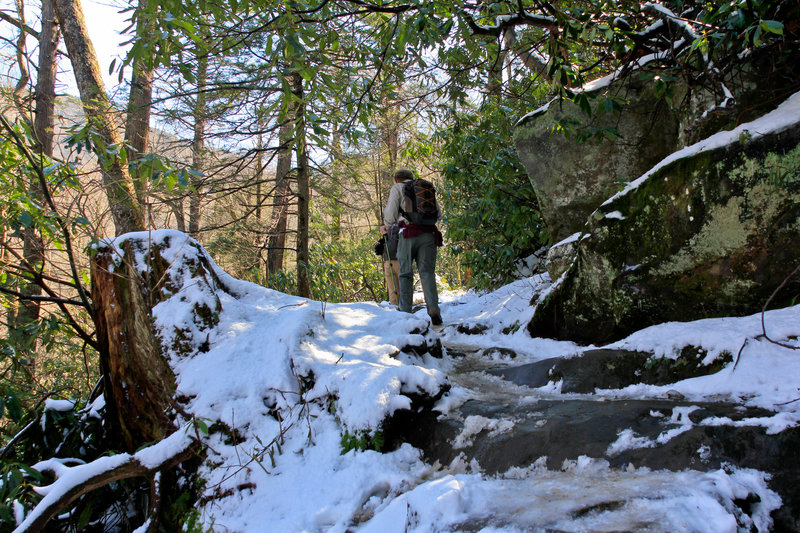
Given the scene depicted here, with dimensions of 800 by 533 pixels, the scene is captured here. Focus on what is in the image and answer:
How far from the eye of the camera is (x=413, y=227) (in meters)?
5.38

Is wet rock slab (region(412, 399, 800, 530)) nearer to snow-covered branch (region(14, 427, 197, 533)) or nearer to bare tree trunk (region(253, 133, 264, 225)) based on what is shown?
snow-covered branch (region(14, 427, 197, 533))

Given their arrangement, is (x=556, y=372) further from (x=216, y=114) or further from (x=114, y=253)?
(x=216, y=114)

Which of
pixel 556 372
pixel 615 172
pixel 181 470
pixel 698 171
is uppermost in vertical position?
pixel 615 172

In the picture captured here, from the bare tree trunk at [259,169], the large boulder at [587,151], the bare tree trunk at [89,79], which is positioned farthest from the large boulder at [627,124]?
the bare tree trunk at [89,79]

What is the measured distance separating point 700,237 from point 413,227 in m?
3.20

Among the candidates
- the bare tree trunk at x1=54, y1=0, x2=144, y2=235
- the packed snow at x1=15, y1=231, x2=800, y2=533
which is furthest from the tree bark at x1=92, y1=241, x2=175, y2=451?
the bare tree trunk at x1=54, y1=0, x2=144, y2=235

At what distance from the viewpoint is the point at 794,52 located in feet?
→ 9.48

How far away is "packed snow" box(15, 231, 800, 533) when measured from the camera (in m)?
1.40

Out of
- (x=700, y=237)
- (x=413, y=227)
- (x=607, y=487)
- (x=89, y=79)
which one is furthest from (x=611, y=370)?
(x=89, y=79)

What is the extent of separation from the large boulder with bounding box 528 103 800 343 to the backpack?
2.13 metres

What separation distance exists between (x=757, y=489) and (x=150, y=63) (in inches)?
141

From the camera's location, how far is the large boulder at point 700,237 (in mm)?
2535

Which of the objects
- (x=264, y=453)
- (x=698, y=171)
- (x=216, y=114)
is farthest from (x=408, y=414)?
(x=216, y=114)

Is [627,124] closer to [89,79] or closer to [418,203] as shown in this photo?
[418,203]
